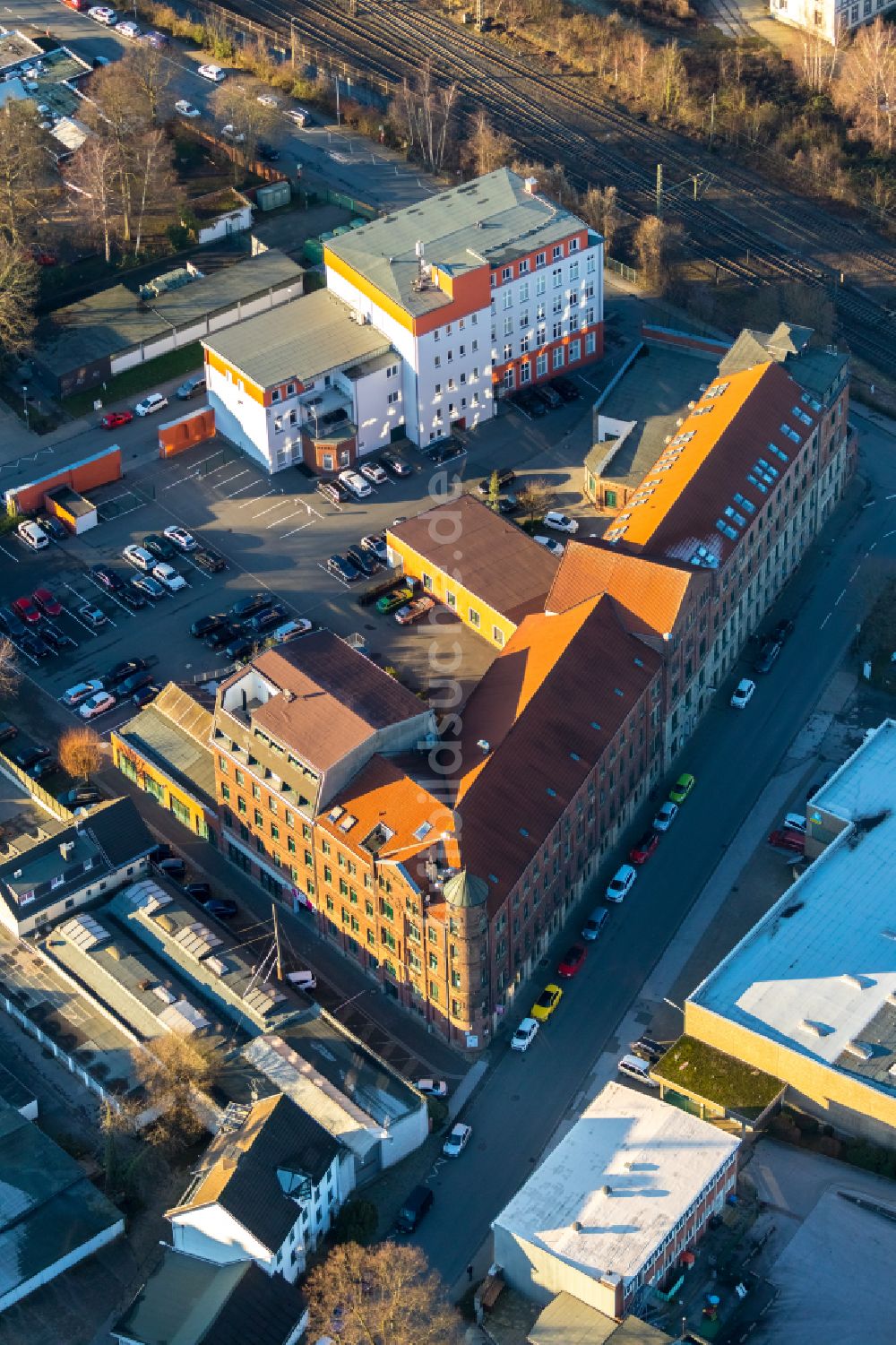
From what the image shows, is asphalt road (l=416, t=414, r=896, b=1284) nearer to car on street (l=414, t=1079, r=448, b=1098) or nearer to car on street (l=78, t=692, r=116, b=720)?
car on street (l=414, t=1079, r=448, b=1098)

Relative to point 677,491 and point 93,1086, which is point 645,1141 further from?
point 677,491

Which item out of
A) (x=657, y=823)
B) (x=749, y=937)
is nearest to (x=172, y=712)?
(x=657, y=823)

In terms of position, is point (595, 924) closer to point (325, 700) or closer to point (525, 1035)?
point (525, 1035)

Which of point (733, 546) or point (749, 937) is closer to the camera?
point (749, 937)

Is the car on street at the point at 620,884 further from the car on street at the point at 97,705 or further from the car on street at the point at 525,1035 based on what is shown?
the car on street at the point at 97,705

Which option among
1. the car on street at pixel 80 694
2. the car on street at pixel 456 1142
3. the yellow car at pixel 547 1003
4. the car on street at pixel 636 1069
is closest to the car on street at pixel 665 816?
the yellow car at pixel 547 1003

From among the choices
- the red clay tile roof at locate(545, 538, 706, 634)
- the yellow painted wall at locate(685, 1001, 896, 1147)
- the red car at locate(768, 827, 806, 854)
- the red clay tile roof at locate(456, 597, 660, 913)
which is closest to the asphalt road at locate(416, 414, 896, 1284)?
the red car at locate(768, 827, 806, 854)
